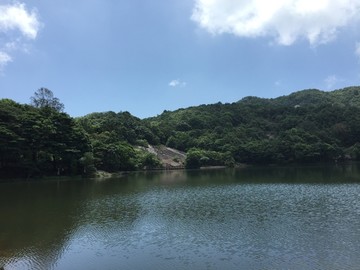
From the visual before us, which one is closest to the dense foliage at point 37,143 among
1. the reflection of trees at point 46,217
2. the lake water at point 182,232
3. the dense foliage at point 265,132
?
the reflection of trees at point 46,217

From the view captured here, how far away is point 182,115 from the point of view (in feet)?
493

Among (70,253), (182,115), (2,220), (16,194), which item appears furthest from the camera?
(182,115)

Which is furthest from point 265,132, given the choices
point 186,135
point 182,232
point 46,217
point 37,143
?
point 182,232

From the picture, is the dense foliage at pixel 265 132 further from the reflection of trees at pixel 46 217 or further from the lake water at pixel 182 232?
the lake water at pixel 182 232

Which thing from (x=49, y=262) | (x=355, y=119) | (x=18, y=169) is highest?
(x=355, y=119)

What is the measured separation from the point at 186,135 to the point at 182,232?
104112mm

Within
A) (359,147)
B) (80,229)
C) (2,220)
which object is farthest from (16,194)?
(359,147)

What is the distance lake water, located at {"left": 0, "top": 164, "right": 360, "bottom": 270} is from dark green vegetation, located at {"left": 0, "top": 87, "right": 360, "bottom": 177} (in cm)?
2271

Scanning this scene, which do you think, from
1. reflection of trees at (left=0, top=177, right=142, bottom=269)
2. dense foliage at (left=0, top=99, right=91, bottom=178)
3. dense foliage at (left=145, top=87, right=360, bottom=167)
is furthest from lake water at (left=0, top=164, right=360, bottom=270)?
dense foliage at (left=145, top=87, right=360, bottom=167)

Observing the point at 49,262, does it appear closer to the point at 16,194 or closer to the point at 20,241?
the point at 20,241

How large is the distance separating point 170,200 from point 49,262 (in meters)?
19.7

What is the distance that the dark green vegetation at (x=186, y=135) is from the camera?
5675cm

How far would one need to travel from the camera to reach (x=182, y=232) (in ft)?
69.7

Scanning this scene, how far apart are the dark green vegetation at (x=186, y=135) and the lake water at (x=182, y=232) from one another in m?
22.7
